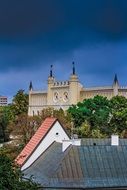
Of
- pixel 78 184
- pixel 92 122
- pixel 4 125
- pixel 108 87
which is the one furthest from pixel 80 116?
pixel 78 184

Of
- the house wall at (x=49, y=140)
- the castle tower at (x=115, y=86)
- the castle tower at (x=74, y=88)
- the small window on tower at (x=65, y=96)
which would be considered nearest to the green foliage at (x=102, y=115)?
the castle tower at (x=115, y=86)

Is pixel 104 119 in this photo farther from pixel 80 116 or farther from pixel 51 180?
pixel 51 180

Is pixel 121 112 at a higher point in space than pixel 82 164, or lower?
higher

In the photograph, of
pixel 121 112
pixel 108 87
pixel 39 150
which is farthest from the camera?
pixel 108 87

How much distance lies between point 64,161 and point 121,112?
52.0 meters

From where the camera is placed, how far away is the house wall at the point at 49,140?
32.8m

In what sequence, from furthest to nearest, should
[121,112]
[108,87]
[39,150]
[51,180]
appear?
1. [108,87]
2. [121,112]
3. [39,150]
4. [51,180]

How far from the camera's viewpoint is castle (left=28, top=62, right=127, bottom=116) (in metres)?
98.2

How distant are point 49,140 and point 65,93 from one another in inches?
2858

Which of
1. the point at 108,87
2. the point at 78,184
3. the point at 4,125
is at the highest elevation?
the point at 108,87

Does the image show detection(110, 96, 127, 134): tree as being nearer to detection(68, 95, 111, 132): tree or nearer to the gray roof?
detection(68, 95, 111, 132): tree

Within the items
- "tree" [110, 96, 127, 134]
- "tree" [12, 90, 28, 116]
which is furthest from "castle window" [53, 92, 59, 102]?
"tree" [110, 96, 127, 134]

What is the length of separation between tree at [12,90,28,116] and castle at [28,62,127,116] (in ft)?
4.48

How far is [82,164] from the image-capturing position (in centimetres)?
2919
